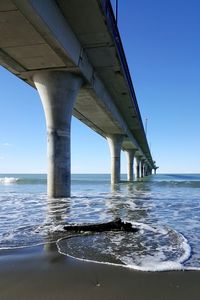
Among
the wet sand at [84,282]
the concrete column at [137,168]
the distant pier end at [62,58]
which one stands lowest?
the wet sand at [84,282]

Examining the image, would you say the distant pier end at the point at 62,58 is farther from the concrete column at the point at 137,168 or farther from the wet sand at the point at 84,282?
the concrete column at the point at 137,168

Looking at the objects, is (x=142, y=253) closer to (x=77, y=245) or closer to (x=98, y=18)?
(x=77, y=245)

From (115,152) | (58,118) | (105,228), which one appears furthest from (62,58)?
(115,152)

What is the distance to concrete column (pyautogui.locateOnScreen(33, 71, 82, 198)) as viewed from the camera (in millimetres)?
15594

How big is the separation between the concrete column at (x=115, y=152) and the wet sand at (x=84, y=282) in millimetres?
34468

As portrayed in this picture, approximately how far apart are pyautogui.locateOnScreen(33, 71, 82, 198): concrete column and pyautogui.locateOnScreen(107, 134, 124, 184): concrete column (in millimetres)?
22843

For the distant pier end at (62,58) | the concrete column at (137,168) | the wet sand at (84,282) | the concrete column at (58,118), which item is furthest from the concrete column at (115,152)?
the concrete column at (137,168)

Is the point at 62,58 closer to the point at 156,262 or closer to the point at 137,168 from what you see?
the point at 156,262

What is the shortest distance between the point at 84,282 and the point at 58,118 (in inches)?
494

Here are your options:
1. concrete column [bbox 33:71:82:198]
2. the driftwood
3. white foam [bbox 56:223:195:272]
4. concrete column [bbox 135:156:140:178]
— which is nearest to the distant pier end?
concrete column [bbox 33:71:82:198]

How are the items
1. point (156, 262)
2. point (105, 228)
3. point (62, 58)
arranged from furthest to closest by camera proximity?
point (62, 58)
point (105, 228)
point (156, 262)

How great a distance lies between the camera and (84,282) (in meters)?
3.91

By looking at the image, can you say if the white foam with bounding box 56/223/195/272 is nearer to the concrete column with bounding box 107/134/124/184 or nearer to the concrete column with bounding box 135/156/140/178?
the concrete column with bounding box 107/134/124/184

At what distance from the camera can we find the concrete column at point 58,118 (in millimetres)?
15594
